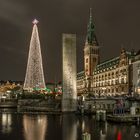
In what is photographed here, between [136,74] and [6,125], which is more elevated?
[136,74]

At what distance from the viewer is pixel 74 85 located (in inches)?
5517

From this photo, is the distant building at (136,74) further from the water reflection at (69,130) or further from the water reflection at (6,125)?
the water reflection at (6,125)

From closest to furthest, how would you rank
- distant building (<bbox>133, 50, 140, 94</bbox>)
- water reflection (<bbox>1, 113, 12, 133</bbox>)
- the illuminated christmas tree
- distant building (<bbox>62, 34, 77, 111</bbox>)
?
water reflection (<bbox>1, 113, 12, 133</bbox>), distant building (<bbox>62, 34, 77, 111</bbox>), the illuminated christmas tree, distant building (<bbox>133, 50, 140, 94</bbox>)

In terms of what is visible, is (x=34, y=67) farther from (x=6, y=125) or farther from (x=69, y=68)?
(x=6, y=125)

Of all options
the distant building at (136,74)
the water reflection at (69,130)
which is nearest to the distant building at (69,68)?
the water reflection at (69,130)

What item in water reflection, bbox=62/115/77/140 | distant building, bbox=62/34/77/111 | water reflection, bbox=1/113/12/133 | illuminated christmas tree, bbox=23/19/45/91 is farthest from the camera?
illuminated christmas tree, bbox=23/19/45/91

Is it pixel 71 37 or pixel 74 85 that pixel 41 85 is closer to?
pixel 74 85

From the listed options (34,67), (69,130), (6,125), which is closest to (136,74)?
(34,67)

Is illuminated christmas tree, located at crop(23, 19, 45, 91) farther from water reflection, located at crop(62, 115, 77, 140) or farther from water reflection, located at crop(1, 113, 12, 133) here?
→ water reflection, located at crop(62, 115, 77, 140)

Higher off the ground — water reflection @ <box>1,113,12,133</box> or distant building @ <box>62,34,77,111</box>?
distant building @ <box>62,34,77,111</box>

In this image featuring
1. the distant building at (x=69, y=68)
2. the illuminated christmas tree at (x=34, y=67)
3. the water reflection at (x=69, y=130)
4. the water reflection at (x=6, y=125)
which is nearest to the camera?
the water reflection at (x=69, y=130)

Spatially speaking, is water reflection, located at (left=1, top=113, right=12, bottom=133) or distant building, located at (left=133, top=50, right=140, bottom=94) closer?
water reflection, located at (left=1, top=113, right=12, bottom=133)

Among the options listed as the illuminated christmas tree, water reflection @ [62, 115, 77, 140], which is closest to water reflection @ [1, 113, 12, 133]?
water reflection @ [62, 115, 77, 140]

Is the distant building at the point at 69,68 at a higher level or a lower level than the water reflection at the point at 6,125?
higher
